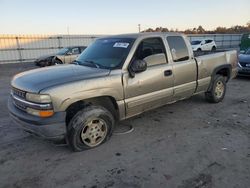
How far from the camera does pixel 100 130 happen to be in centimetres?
413

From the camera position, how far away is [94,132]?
13.3 ft

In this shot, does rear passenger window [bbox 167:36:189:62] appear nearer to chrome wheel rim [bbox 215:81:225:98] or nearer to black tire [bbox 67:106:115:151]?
chrome wheel rim [bbox 215:81:225:98]

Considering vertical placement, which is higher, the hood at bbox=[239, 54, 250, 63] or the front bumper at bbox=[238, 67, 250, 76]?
the hood at bbox=[239, 54, 250, 63]

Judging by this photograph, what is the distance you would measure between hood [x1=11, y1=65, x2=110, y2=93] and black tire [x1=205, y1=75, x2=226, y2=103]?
11.2 feet

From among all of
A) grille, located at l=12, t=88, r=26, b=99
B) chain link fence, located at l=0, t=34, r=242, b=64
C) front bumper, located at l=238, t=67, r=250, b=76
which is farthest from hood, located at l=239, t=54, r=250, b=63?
chain link fence, located at l=0, t=34, r=242, b=64

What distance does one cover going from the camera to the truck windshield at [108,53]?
4.37 metres

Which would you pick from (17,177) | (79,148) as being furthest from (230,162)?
(17,177)

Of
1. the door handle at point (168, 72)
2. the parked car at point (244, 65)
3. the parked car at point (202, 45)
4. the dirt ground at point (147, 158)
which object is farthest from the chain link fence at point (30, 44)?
the door handle at point (168, 72)

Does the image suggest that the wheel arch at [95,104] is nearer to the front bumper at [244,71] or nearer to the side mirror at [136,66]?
the side mirror at [136,66]

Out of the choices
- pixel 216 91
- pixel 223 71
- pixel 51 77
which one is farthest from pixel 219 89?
pixel 51 77

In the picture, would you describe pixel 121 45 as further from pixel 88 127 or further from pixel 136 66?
pixel 88 127

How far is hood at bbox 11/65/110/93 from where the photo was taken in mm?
3600

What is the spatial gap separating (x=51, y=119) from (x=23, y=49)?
19.6 m

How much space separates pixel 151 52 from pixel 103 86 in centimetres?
137
